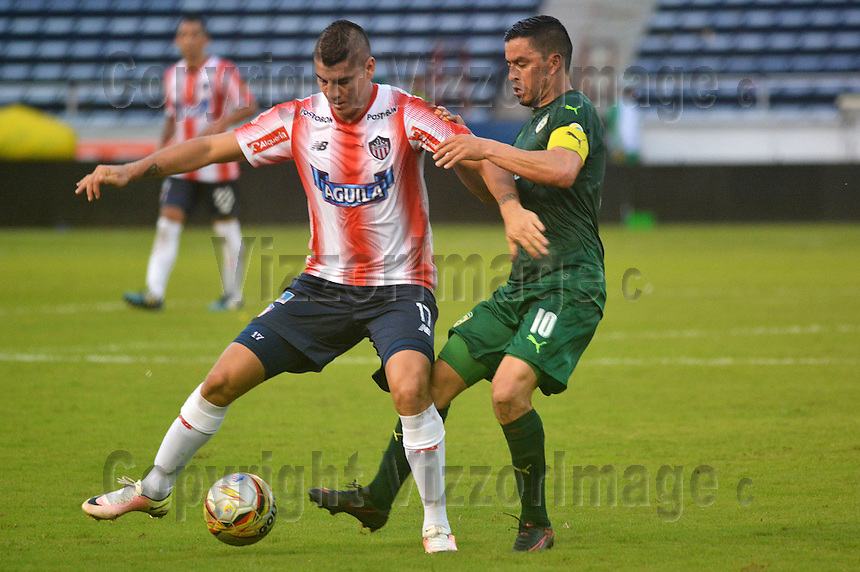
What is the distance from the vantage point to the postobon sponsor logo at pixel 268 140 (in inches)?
192

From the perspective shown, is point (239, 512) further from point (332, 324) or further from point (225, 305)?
point (225, 305)

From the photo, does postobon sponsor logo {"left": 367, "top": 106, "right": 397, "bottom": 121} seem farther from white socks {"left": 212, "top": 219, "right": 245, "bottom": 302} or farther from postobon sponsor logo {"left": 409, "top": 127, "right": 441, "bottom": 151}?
white socks {"left": 212, "top": 219, "right": 245, "bottom": 302}

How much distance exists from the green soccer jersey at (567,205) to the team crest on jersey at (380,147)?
503 millimetres

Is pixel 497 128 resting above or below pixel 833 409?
above

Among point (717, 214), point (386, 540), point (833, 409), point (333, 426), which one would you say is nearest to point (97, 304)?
point (333, 426)

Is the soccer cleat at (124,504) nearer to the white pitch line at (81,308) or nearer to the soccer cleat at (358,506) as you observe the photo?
the soccer cleat at (358,506)

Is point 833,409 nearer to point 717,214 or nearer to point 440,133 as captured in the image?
point 440,133

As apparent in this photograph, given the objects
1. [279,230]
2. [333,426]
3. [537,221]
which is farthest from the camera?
[279,230]

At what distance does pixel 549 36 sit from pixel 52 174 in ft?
63.1

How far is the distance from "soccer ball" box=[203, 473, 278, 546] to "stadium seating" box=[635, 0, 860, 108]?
23919 millimetres

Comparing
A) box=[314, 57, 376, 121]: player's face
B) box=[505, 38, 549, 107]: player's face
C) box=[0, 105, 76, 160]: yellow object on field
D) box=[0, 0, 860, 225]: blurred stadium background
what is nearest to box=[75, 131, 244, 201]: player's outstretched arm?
box=[314, 57, 376, 121]: player's face

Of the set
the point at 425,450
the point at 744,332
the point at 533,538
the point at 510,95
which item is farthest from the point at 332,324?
the point at 510,95

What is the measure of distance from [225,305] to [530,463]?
25.4 feet

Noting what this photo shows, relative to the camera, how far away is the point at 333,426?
682 cm
